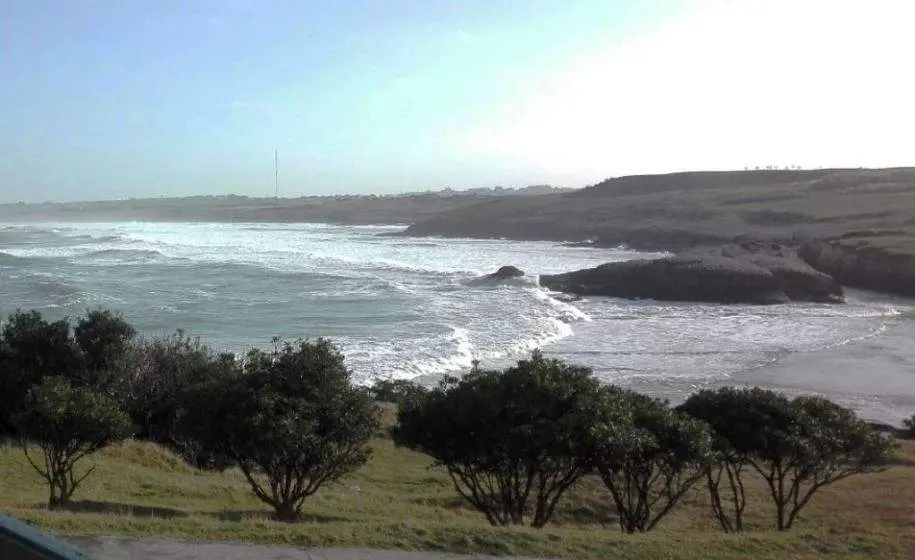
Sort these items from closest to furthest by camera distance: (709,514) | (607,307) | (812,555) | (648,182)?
(812,555) < (709,514) < (607,307) < (648,182)

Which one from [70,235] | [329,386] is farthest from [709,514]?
[70,235]

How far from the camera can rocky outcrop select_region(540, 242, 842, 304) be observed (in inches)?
2029

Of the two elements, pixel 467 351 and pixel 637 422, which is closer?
pixel 637 422

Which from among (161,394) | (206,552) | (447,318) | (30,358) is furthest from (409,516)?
(447,318)

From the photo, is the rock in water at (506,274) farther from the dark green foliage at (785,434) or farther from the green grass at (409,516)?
the dark green foliage at (785,434)

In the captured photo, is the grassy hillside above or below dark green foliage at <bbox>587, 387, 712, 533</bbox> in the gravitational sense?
above

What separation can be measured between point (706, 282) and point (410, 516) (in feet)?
142

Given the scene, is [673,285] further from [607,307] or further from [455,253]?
[455,253]

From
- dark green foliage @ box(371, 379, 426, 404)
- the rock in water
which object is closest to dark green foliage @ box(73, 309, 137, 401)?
dark green foliage @ box(371, 379, 426, 404)

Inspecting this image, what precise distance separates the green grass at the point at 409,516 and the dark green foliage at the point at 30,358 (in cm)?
119

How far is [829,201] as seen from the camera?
9475 centimetres

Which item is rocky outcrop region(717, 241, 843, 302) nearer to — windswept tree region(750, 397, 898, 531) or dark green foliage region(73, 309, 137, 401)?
windswept tree region(750, 397, 898, 531)

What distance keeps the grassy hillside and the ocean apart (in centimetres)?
2447

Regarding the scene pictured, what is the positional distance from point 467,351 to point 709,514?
1645 cm
